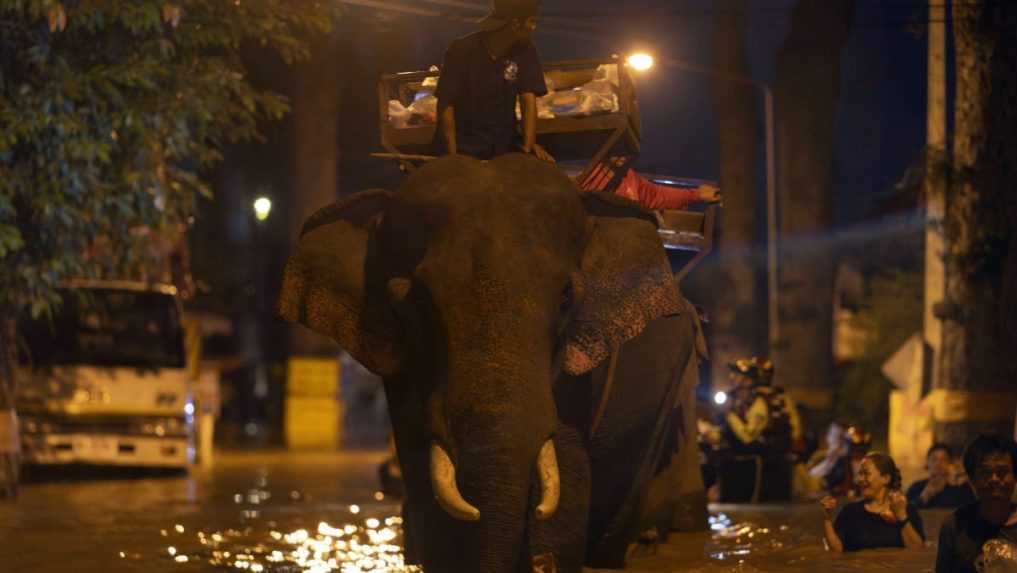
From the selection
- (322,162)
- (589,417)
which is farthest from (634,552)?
(322,162)

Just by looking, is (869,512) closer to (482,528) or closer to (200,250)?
(482,528)

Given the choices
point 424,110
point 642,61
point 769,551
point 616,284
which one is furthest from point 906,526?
point 642,61

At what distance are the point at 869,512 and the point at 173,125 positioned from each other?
27.5 feet

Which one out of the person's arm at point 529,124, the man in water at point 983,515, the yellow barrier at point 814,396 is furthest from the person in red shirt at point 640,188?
the yellow barrier at point 814,396

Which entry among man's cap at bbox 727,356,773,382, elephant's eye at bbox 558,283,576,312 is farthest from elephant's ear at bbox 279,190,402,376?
man's cap at bbox 727,356,773,382

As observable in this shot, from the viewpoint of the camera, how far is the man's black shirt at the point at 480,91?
9.84 meters

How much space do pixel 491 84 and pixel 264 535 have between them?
6.80m

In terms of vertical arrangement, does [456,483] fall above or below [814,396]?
above

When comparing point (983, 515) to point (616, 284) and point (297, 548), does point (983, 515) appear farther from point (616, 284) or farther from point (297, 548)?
point (297, 548)

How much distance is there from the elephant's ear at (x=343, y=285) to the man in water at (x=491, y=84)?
665 mm

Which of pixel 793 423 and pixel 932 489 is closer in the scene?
pixel 932 489

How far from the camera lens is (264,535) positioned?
15633mm

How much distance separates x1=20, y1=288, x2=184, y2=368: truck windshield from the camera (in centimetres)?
2322

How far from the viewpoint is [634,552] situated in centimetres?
1274
